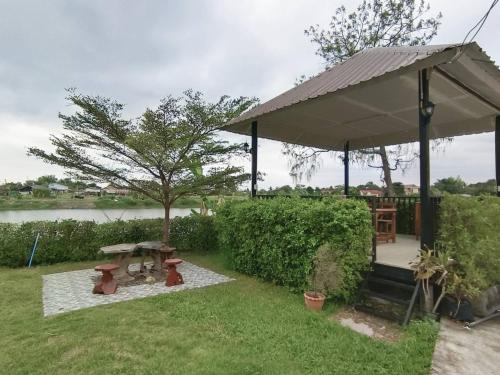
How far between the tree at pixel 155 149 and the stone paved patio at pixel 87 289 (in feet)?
6.85

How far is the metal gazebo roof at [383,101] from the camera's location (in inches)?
140

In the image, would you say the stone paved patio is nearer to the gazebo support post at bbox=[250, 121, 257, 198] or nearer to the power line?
the gazebo support post at bbox=[250, 121, 257, 198]

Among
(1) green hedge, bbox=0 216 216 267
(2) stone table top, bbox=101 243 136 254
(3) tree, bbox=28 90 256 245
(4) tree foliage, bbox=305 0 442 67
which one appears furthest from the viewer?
(4) tree foliage, bbox=305 0 442 67

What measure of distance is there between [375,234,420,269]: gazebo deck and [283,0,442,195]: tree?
18.5ft

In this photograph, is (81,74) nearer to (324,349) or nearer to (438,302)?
(324,349)

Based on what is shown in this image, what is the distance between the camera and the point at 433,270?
3.22 m

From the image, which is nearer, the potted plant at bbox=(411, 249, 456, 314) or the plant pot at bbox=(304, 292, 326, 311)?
the potted plant at bbox=(411, 249, 456, 314)

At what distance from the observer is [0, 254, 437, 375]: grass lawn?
2.35 meters

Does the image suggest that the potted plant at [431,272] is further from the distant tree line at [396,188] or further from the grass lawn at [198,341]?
the distant tree line at [396,188]

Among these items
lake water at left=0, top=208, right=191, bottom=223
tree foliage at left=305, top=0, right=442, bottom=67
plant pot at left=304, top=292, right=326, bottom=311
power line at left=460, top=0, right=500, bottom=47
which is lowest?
plant pot at left=304, top=292, right=326, bottom=311

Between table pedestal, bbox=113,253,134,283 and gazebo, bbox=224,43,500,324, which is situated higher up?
gazebo, bbox=224,43,500,324

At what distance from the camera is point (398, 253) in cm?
459

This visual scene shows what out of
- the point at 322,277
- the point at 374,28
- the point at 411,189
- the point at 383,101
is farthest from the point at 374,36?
the point at 322,277

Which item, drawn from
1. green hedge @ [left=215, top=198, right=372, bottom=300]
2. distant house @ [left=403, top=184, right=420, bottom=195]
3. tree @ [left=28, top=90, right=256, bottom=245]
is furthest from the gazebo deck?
tree @ [left=28, top=90, right=256, bottom=245]
